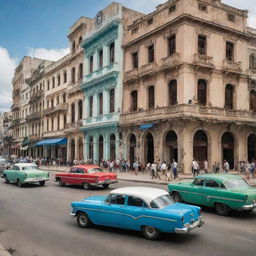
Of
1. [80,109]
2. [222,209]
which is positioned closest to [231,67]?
[222,209]

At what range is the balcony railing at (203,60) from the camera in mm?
26134

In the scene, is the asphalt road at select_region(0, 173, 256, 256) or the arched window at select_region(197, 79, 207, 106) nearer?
the asphalt road at select_region(0, 173, 256, 256)

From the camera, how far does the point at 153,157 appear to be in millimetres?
29312

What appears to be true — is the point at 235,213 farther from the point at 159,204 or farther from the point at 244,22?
the point at 244,22

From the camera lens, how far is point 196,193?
466 inches

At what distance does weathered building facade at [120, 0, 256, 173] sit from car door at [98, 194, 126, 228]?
1673 cm

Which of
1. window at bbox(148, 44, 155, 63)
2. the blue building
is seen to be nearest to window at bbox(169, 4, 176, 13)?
window at bbox(148, 44, 155, 63)

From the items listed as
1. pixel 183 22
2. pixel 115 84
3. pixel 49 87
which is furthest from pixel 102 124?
pixel 49 87

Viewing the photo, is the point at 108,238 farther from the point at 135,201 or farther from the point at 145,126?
the point at 145,126

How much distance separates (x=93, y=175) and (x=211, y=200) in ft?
25.7

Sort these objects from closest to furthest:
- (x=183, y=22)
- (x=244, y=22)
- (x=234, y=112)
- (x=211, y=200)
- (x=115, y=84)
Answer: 1. (x=211, y=200)
2. (x=183, y=22)
3. (x=234, y=112)
4. (x=244, y=22)
5. (x=115, y=84)

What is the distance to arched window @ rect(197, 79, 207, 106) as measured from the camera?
26859 mm

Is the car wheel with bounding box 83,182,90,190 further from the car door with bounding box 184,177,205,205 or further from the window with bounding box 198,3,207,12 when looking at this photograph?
the window with bounding box 198,3,207,12

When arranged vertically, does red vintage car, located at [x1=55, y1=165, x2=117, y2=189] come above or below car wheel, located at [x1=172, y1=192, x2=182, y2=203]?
above
